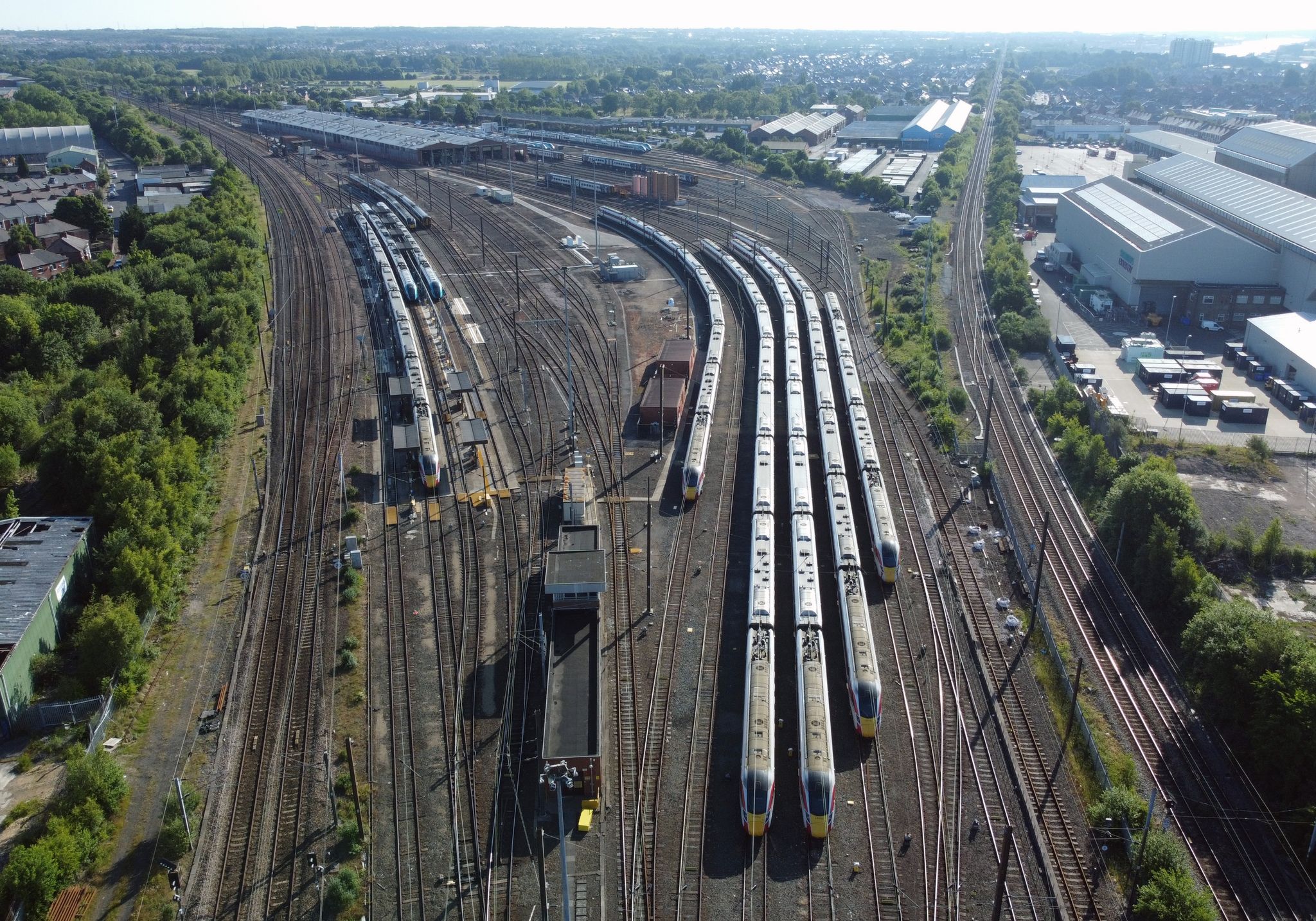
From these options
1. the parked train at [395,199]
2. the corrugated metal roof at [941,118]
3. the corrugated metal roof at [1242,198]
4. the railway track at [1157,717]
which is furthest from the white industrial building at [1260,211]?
the corrugated metal roof at [941,118]

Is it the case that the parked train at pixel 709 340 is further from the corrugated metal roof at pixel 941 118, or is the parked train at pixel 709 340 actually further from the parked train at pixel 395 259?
the corrugated metal roof at pixel 941 118

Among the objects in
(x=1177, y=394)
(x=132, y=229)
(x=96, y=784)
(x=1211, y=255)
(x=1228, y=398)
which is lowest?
(x=96, y=784)

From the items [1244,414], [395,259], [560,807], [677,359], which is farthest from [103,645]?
[1244,414]

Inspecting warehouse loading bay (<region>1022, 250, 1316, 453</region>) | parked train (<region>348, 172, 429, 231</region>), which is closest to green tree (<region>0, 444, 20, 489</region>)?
warehouse loading bay (<region>1022, 250, 1316, 453</region>)

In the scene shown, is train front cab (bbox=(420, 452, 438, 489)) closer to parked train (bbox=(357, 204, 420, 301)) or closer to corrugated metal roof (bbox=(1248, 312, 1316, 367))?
parked train (bbox=(357, 204, 420, 301))

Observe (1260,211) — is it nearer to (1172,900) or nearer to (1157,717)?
(1157,717)

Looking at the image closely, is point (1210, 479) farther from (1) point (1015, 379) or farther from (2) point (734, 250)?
(2) point (734, 250)
